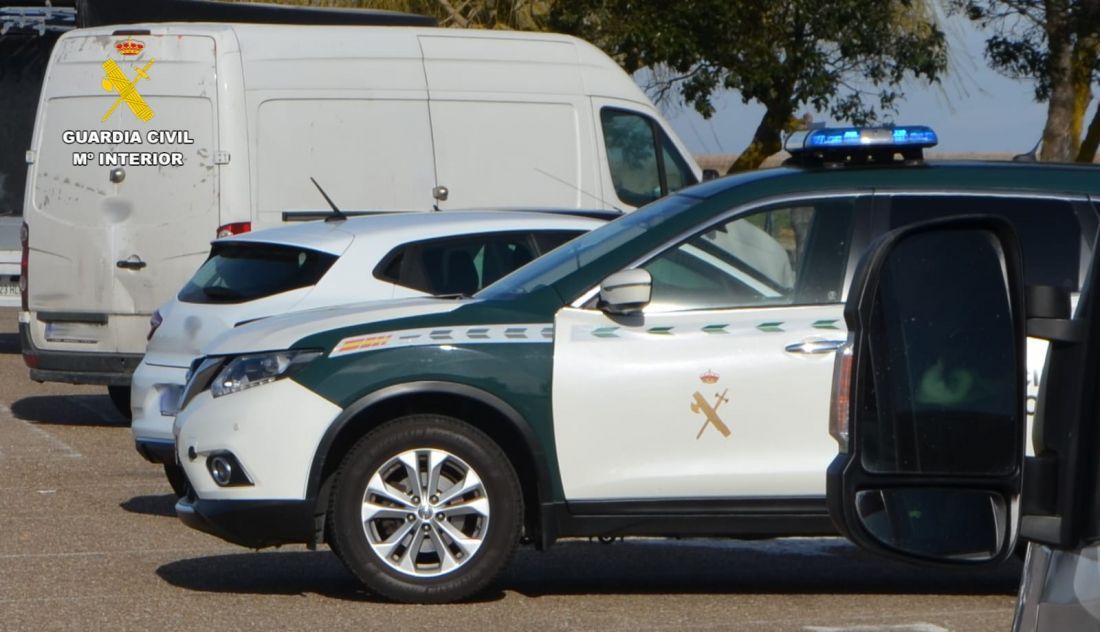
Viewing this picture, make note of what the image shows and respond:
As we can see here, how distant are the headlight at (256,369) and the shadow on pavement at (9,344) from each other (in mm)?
12260

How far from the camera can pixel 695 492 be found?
6.77 meters

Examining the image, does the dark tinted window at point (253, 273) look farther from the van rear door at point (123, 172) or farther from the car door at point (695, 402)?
the car door at point (695, 402)

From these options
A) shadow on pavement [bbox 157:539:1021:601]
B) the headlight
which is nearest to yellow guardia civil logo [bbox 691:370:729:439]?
shadow on pavement [bbox 157:539:1021:601]

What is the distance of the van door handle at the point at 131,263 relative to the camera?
1245 centimetres

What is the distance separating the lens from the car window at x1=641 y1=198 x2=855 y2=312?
685 centimetres

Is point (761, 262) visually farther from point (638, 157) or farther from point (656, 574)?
point (638, 157)

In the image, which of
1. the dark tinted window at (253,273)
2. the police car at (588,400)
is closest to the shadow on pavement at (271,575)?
the police car at (588,400)

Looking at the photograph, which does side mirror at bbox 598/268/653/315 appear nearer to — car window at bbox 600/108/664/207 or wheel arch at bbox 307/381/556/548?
wheel arch at bbox 307/381/556/548

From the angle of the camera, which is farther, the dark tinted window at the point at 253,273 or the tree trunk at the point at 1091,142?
the tree trunk at the point at 1091,142

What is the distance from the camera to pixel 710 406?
676 cm

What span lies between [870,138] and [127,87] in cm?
685

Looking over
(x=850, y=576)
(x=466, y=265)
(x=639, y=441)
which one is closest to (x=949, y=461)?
(x=639, y=441)

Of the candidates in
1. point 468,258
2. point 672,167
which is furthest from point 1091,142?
point 468,258

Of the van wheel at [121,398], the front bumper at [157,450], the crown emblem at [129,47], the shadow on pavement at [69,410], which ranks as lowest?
the shadow on pavement at [69,410]
